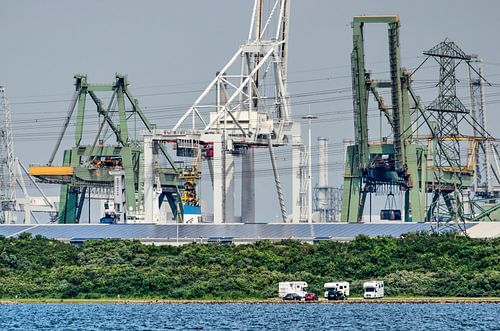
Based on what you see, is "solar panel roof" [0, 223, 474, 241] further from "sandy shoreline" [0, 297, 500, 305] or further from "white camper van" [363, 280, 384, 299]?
"white camper van" [363, 280, 384, 299]

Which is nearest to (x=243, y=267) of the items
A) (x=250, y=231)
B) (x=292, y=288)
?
(x=292, y=288)

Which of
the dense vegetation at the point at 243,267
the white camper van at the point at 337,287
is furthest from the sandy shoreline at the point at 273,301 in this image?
the dense vegetation at the point at 243,267

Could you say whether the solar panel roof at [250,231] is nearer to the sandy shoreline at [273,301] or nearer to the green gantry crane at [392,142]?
the green gantry crane at [392,142]

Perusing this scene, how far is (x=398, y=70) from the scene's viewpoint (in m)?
185

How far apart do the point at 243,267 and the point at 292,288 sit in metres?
13.9

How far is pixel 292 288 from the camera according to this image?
151 metres

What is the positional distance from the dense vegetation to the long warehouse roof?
7652mm

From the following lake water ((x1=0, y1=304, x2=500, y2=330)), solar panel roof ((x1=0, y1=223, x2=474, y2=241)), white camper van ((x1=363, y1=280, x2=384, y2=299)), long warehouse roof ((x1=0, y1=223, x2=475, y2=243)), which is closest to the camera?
lake water ((x1=0, y1=304, x2=500, y2=330))

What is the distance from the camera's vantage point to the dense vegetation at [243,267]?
156 meters

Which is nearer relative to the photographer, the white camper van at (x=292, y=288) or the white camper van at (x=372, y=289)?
the white camper van at (x=372, y=289)

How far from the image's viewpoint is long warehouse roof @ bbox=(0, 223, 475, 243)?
185 meters

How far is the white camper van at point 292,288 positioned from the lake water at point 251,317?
135 inches

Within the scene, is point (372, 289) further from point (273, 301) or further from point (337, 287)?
point (273, 301)

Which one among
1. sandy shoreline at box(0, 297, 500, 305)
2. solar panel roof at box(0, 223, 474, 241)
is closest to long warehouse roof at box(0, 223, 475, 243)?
solar panel roof at box(0, 223, 474, 241)
